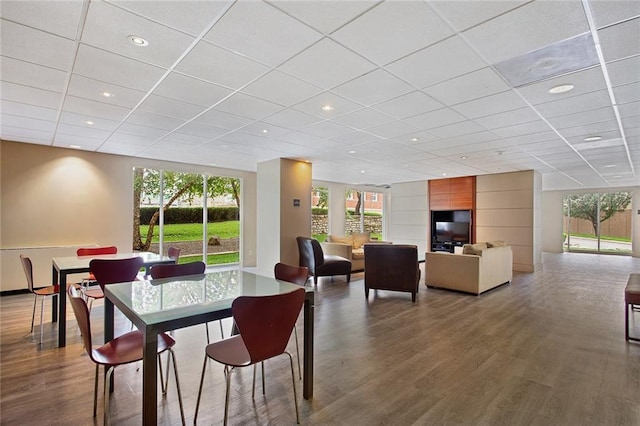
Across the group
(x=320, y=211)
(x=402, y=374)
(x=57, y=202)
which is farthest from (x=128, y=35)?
(x=320, y=211)

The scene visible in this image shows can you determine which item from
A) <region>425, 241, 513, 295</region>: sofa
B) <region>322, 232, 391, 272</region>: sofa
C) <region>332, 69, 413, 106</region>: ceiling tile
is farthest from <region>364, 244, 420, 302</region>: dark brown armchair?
<region>332, 69, 413, 106</region>: ceiling tile

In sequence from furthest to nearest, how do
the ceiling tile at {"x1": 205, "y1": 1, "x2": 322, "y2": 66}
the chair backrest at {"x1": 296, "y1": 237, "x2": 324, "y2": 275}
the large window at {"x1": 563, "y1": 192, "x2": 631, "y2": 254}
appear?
the large window at {"x1": 563, "y1": 192, "x2": 631, "y2": 254}
the chair backrest at {"x1": 296, "y1": 237, "x2": 324, "y2": 275}
the ceiling tile at {"x1": 205, "y1": 1, "x2": 322, "y2": 66}

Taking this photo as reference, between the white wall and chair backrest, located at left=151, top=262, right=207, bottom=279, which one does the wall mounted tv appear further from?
chair backrest, located at left=151, top=262, right=207, bottom=279

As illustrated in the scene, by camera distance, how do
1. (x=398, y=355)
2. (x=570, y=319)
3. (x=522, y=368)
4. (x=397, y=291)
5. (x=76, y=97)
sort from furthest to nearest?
(x=397, y=291)
(x=570, y=319)
(x=76, y=97)
(x=398, y=355)
(x=522, y=368)

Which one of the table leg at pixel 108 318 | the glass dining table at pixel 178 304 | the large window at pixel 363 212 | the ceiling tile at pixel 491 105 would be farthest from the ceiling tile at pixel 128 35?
the large window at pixel 363 212

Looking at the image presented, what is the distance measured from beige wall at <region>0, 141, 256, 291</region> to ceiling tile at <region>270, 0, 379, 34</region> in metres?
6.39

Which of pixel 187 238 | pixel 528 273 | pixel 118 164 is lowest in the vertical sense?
pixel 528 273

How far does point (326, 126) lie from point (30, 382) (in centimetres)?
417

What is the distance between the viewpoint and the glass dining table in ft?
5.50

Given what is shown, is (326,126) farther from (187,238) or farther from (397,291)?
(187,238)

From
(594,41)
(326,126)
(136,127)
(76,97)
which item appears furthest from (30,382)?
(594,41)

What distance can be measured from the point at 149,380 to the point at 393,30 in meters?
2.70

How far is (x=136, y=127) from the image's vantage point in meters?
4.70

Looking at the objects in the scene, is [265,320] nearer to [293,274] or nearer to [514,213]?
[293,274]
